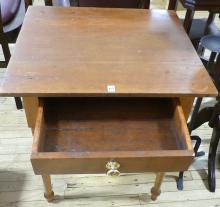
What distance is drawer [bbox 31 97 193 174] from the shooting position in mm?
697

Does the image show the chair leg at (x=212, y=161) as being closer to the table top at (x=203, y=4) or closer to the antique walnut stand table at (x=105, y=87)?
the antique walnut stand table at (x=105, y=87)

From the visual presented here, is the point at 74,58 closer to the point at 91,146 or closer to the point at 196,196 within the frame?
the point at 91,146

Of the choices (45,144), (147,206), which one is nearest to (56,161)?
(45,144)

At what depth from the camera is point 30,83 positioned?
72cm

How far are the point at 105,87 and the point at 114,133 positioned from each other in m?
0.22

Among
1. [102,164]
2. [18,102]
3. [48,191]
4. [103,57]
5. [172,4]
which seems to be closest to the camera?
[102,164]

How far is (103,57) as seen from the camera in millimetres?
825

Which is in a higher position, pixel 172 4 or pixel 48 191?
pixel 172 4

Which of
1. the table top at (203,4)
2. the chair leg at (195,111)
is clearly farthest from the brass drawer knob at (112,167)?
the table top at (203,4)

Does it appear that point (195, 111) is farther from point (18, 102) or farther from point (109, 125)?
point (18, 102)

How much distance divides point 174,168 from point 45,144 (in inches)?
15.2

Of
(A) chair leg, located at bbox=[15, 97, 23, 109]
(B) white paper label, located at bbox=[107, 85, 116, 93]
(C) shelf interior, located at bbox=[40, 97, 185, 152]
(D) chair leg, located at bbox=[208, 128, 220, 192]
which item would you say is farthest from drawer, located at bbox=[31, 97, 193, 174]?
(A) chair leg, located at bbox=[15, 97, 23, 109]

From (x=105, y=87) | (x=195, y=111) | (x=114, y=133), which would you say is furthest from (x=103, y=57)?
(x=195, y=111)

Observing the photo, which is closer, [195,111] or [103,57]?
[103,57]
